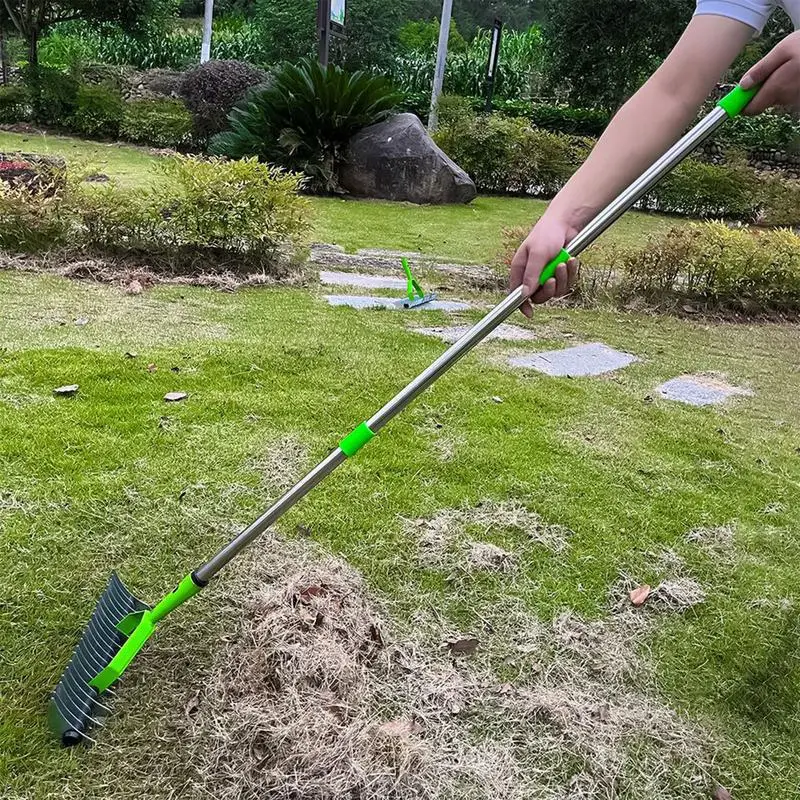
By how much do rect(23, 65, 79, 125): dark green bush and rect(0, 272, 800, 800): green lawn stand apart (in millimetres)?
11514

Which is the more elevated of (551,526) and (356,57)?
(356,57)

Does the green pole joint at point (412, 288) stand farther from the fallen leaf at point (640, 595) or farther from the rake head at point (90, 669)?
the rake head at point (90, 669)

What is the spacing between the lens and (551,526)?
225cm

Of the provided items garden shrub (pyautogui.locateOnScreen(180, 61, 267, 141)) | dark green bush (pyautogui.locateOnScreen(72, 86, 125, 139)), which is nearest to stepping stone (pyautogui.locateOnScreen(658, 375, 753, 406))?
garden shrub (pyautogui.locateOnScreen(180, 61, 267, 141))

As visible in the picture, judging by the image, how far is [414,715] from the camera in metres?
1.49

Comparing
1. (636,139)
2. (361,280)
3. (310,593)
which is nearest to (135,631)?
(310,593)

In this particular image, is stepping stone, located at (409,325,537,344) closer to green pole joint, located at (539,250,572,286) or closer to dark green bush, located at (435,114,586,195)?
green pole joint, located at (539,250,572,286)

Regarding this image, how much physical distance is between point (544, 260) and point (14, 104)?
15420mm

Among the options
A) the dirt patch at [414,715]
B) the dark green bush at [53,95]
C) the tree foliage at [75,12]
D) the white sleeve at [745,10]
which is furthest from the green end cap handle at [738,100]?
the tree foliage at [75,12]

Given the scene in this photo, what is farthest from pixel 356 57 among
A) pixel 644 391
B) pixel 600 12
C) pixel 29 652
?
pixel 29 652

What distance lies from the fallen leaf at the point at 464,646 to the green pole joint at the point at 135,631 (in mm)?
610

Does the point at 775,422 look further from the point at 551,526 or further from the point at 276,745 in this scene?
the point at 276,745

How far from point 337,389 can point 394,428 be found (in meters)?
0.40

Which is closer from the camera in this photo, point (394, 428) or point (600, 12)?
point (394, 428)
